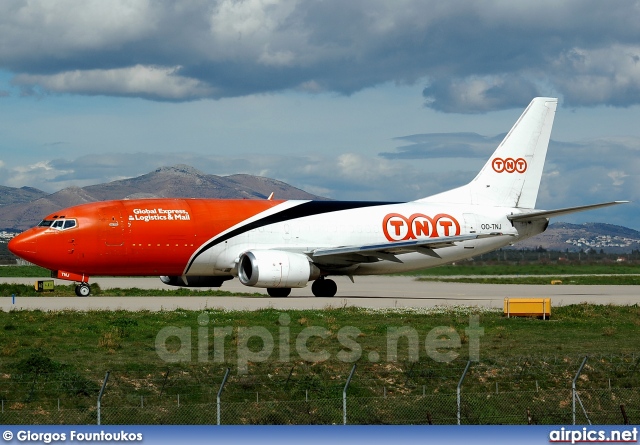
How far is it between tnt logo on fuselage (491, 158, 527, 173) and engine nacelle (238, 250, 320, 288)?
43.3ft

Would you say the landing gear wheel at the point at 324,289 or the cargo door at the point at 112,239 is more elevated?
the cargo door at the point at 112,239

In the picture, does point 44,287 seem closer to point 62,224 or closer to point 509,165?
point 62,224

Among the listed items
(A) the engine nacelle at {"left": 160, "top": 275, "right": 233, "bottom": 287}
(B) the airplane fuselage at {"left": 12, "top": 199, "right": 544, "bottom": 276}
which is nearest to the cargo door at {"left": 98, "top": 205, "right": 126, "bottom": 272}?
(B) the airplane fuselage at {"left": 12, "top": 199, "right": 544, "bottom": 276}

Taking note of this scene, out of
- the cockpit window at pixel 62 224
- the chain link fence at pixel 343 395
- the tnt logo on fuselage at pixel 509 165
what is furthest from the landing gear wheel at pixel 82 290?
the tnt logo on fuselage at pixel 509 165

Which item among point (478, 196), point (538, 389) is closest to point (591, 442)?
point (538, 389)

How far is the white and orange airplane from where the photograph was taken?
135 ft

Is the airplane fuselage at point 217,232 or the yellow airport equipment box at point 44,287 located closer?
the airplane fuselage at point 217,232

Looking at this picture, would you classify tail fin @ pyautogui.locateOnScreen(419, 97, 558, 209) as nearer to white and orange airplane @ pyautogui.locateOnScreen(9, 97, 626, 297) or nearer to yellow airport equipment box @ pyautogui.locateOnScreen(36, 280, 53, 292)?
white and orange airplane @ pyautogui.locateOnScreen(9, 97, 626, 297)

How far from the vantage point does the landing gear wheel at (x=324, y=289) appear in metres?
45.8

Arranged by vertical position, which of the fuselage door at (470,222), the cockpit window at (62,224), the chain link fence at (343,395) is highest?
the fuselage door at (470,222)

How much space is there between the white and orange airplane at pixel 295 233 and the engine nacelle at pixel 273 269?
51 mm

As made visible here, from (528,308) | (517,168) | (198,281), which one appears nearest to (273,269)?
(198,281)

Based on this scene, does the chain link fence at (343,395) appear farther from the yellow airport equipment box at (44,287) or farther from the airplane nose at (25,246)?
the yellow airport equipment box at (44,287)

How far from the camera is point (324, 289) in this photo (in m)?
45.8
